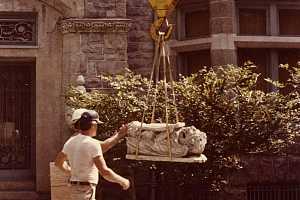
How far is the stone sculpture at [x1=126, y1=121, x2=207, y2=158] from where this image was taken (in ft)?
18.0

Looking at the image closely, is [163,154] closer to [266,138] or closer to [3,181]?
[266,138]

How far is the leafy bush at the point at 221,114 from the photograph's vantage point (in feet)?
25.0

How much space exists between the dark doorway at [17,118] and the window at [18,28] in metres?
0.31

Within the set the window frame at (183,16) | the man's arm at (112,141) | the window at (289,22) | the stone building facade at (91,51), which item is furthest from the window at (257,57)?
the man's arm at (112,141)

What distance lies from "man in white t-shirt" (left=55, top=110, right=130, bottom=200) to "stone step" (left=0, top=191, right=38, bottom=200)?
14.7 feet

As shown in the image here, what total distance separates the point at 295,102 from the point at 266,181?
1.91 metres

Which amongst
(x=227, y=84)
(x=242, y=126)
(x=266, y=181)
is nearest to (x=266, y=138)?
(x=242, y=126)

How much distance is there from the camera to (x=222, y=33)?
31.0ft

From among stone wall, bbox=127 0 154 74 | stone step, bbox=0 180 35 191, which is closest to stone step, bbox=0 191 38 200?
stone step, bbox=0 180 35 191

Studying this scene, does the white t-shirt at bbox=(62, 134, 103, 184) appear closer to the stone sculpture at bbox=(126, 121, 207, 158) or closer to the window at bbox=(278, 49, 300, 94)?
the stone sculpture at bbox=(126, 121, 207, 158)

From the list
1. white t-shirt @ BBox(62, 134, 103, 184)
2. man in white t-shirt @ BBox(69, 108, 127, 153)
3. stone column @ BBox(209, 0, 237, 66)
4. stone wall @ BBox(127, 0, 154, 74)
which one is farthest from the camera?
stone wall @ BBox(127, 0, 154, 74)

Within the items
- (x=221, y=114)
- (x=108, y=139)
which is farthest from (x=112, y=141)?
(x=221, y=114)

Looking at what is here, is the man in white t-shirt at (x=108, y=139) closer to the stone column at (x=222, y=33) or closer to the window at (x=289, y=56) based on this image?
the stone column at (x=222, y=33)

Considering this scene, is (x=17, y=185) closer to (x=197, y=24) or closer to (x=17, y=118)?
(x=17, y=118)
